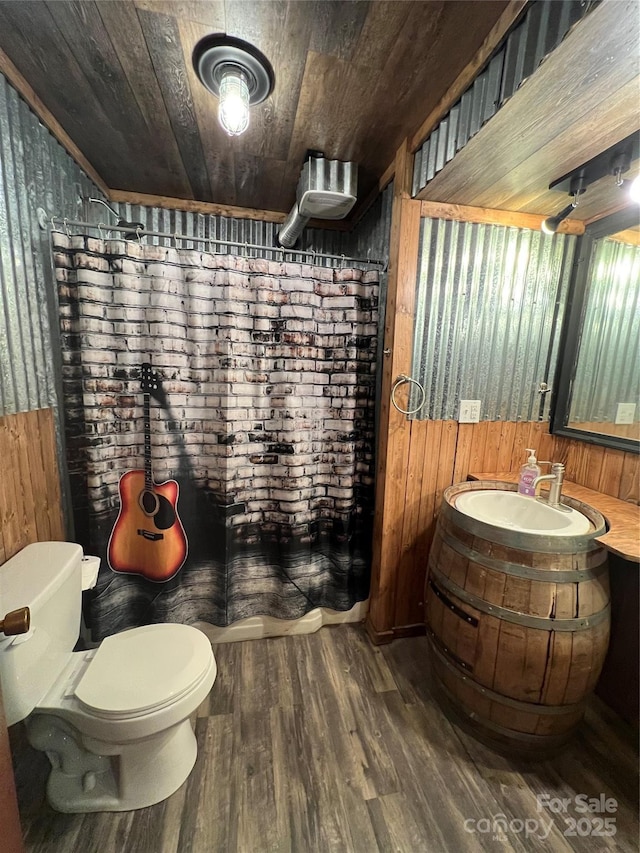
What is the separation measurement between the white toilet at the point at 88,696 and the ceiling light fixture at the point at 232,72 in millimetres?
1621

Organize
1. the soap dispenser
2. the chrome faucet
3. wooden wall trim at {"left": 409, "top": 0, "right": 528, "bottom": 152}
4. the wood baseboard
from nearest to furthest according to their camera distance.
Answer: wooden wall trim at {"left": 409, "top": 0, "right": 528, "bottom": 152} → the chrome faucet → the soap dispenser → the wood baseboard

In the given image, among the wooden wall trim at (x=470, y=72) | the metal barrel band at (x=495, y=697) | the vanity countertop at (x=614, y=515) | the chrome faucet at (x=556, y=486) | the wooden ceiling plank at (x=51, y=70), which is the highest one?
the wooden ceiling plank at (x=51, y=70)

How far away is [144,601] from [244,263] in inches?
66.2

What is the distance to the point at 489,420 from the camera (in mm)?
1751

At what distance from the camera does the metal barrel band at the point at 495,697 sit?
3.79 ft

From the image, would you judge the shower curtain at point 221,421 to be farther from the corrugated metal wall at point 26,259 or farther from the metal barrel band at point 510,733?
the metal barrel band at point 510,733

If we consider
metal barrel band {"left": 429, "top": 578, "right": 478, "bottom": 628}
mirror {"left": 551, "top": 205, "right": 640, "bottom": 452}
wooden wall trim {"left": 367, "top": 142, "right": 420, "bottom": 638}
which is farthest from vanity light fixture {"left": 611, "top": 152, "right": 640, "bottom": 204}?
metal barrel band {"left": 429, "top": 578, "right": 478, "bottom": 628}

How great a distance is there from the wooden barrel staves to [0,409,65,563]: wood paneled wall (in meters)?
1.58

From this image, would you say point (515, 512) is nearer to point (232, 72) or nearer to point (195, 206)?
point (232, 72)

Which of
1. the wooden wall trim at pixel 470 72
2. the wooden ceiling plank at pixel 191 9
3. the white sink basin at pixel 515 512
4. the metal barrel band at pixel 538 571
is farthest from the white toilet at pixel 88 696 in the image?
the wooden wall trim at pixel 470 72

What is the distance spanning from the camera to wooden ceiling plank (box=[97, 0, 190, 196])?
980 mm

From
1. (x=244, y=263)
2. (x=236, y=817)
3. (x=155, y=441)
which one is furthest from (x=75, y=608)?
(x=244, y=263)

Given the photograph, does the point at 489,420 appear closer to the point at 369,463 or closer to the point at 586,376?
the point at 586,376

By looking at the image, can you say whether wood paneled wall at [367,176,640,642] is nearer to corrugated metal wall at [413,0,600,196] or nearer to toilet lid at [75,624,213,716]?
corrugated metal wall at [413,0,600,196]
